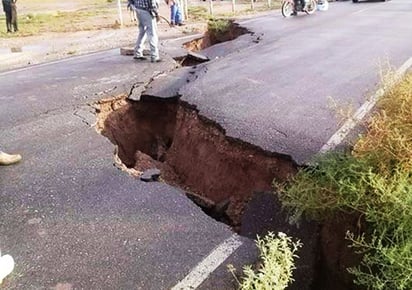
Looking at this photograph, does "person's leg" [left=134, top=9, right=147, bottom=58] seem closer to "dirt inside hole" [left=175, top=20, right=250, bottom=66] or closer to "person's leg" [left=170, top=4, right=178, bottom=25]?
"dirt inside hole" [left=175, top=20, right=250, bottom=66]

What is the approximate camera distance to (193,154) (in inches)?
219

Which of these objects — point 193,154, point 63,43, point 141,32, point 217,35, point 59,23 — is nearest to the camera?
point 193,154

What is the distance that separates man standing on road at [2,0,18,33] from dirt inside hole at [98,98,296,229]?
1156 centimetres

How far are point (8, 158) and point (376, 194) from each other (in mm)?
3748

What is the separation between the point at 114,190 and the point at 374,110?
2.96m

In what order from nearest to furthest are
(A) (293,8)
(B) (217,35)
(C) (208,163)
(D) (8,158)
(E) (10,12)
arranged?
(D) (8,158) → (C) (208,163) → (B) (217,35) → (A) (293,8) → (E) (10,12)

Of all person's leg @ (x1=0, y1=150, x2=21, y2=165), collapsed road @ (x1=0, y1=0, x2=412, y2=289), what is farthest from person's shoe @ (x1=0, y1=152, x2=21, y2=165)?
collapsed road @ (x1=0, y1=0, x2=412, y2=289)

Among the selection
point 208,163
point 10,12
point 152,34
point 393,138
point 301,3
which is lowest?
point 208,163

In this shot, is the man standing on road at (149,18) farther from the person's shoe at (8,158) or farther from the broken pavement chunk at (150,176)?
the broken pavement chunk at (150,176)

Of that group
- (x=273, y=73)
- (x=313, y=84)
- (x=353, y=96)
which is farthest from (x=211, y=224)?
(x=273, y=73)

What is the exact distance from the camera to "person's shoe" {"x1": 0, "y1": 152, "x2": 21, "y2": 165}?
4785 mm

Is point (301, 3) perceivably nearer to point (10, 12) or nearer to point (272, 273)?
point (10, 12)

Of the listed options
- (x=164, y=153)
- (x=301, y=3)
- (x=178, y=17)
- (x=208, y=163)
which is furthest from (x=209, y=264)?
(x=178, y=17)

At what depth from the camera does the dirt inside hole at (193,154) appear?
4.48 meters
